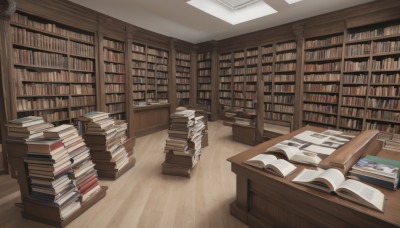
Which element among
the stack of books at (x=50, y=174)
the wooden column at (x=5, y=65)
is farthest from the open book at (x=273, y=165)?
the wooden column at (x=5, y=65)

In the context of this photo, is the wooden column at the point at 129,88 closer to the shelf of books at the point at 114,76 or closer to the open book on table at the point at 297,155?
the shelf of books at the point at 114,76

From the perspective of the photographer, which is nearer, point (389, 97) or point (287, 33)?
point (389, 97)

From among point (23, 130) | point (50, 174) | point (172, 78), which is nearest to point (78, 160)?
point (50, 174)

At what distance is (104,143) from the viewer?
8.18ft

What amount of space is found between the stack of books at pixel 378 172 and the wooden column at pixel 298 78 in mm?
3416

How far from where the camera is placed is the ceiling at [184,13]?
3410mm

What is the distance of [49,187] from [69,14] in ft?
10.1

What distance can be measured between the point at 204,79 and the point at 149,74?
6.96 feet

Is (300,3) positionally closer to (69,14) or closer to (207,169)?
(207,169)

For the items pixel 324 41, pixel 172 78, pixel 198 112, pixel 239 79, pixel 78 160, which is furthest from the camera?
pixel 239 79

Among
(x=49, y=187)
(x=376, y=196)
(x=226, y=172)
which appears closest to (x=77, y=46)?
(x=49, y=187)

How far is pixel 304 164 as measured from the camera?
1.50 m

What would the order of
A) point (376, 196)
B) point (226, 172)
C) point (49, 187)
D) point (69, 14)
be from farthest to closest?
point (69, 14)
point (226, 172)
point (49, 187)
point (376, 196)

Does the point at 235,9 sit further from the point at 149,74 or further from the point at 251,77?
the point at 149,74
